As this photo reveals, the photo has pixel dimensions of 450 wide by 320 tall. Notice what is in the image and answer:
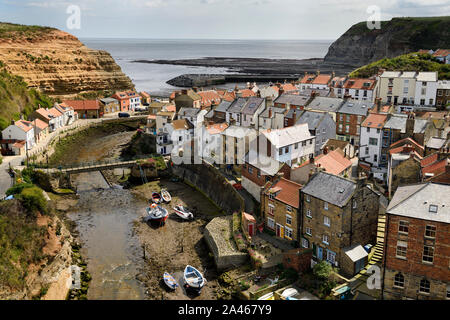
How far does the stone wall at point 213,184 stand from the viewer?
42500 mm

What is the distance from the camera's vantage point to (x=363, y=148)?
48.7 m

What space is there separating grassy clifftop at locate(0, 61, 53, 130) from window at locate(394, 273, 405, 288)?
58.8 metres

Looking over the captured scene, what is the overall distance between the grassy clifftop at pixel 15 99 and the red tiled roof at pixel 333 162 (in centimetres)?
4919

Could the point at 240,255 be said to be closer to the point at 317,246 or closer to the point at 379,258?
the point at 317,246

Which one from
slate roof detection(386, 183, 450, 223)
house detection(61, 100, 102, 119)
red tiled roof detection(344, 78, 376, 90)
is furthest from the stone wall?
house detection(61, 100, 102, 119)

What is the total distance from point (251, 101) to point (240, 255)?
108 feet

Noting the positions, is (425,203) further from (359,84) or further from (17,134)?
(17,134)

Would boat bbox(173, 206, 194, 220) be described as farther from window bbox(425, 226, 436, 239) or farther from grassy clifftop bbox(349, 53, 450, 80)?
grassy clifftop bbox(349, 53, 450, 80)

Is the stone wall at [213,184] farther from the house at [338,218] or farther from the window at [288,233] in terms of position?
the house at [338,218]

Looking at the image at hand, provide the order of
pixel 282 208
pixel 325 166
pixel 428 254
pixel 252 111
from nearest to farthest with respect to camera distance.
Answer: pixel 428 254
pixel 282 208
pixel 325 166
pixel 252 111

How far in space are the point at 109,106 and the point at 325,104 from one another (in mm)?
52987

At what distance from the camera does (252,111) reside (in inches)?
2344

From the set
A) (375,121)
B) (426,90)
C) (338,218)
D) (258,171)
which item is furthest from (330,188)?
(426,90)

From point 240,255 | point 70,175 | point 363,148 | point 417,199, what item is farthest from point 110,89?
point 417,199
